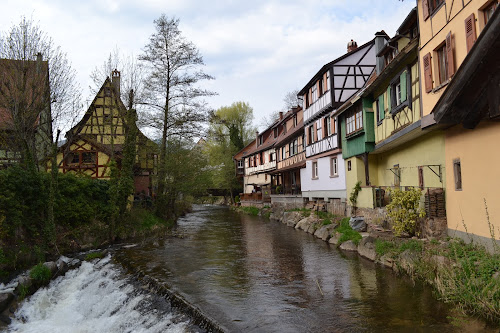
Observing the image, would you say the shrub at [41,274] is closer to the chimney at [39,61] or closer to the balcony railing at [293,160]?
the chimney at [39,61]

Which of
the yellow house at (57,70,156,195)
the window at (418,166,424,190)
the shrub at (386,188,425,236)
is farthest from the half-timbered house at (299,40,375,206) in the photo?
the yellow house at (57,70,156,195)

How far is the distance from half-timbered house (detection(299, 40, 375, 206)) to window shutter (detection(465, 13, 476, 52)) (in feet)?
41.1

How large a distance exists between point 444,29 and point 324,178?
14987 mm

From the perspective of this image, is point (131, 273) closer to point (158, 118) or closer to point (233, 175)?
point (158, 118)

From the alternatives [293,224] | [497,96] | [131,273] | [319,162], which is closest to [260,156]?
[319,162]

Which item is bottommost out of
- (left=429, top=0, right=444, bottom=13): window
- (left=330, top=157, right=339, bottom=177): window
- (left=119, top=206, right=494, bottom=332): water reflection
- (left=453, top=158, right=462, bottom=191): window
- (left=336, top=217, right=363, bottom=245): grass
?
(left=119, top=206, right=494, bottom=332): water reflection

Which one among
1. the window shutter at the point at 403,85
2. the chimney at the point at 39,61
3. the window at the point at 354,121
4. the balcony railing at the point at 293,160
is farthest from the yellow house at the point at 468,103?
the balcony railing at the point at 293,160

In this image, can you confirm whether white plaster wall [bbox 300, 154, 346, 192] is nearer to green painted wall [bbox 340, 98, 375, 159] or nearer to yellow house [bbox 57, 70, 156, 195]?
green painted wall [bbox 340, 98, 375, 159]

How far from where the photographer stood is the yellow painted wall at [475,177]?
857 cm

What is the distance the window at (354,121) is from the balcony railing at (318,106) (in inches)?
109

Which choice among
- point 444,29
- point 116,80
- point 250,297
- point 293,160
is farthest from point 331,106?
point 250,297

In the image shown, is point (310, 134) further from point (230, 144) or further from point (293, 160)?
point (230, 144)

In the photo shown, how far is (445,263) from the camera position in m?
8.36

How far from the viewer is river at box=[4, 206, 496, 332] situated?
6996 mm
